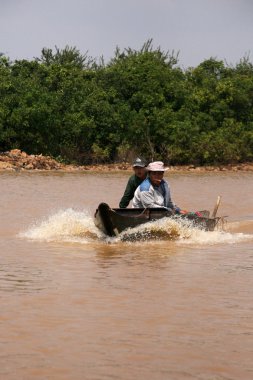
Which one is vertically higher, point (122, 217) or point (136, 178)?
point (136, 178)

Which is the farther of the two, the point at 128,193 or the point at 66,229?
the point at 66,229

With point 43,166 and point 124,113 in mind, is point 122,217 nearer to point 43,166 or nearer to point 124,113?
point 43,166

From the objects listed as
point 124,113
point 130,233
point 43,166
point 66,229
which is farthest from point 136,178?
point 124,113

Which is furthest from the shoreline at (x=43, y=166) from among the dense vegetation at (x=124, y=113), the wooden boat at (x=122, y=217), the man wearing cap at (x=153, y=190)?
the wooden boat at (x=122, y=217)

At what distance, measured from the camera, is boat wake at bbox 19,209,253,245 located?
12500mm

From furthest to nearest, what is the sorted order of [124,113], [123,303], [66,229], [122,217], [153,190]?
[124,113] < [66,229] < [153,190] < [122,217] < [123,303]

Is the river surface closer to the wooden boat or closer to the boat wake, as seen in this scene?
the boat wake

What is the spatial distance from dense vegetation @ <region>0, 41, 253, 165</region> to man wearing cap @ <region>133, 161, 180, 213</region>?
89.6ft

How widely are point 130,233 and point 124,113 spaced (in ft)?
103

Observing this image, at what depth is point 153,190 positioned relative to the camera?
41.6ft

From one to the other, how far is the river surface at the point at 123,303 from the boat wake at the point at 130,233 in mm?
18

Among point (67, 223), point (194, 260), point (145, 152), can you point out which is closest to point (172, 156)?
point (145, 152)

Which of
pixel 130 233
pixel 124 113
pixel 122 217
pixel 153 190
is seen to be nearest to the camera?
pixel 122 217

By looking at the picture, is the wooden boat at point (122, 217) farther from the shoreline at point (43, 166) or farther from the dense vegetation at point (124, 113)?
the dense vegetation at point (124, 113)
